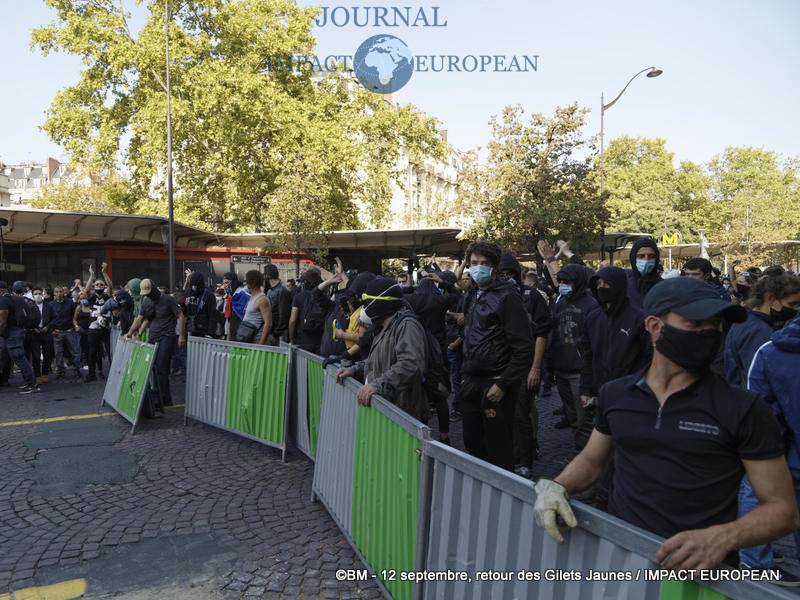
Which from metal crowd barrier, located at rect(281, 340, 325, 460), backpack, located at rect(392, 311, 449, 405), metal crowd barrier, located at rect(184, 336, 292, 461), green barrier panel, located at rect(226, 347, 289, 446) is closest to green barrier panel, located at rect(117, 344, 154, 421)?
metal crowd barrier, located at rect(184, 336, 292, 461)

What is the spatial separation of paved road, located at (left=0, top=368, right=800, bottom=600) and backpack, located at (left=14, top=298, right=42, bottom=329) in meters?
3.64

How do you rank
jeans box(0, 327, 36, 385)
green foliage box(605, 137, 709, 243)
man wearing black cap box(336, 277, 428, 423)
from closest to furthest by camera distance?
man wearing black cap box(336, 277, 428, 423), jeans box(0, 327, 36, 385), green foliage box(605, 137, 709, 243)

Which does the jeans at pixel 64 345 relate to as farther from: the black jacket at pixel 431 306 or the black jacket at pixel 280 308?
the black jacket at pixel 431 306

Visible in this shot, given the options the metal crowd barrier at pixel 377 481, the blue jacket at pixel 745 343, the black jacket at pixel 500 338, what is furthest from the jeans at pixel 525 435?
the metal crowd barrier at pixel 377 481

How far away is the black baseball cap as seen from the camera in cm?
174

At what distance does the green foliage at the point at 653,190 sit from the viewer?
48.6m

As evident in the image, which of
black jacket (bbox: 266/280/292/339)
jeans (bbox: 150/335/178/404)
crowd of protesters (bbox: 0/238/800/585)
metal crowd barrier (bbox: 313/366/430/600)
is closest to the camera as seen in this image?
crowd of protesters (bbox: 0/238/800/585)

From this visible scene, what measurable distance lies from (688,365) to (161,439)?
6.31 meters

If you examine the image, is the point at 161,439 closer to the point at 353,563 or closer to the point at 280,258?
the point at 353,563

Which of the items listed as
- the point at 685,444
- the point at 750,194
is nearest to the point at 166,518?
the point at 685,444

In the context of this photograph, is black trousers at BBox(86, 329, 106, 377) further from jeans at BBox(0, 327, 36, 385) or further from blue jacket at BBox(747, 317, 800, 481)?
blue jacket at BBox(747, 317, 800, 481)

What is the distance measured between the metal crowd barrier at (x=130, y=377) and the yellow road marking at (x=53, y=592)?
373 cm

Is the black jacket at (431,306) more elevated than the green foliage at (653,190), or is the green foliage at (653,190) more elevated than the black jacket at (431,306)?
the green foliage at (653,190)

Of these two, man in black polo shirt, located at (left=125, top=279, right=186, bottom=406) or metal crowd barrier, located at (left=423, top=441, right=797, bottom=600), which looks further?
man in black polo shirt, located at (left=125, top=279, right=186, bottom=406)
